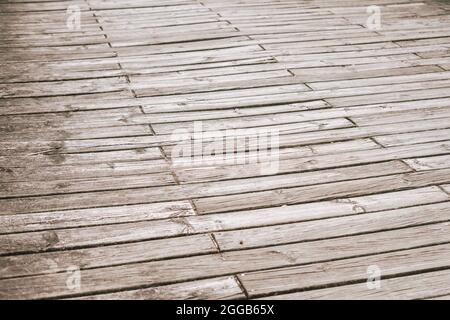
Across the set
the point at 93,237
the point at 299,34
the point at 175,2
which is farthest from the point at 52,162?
the point at 175,2

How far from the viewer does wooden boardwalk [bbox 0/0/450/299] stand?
213 centimetres

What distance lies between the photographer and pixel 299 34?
4871 millimetres

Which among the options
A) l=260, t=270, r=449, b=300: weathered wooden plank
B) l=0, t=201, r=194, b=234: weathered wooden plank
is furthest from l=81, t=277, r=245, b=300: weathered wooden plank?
l=0, t=201, r=194, b=234: weathered wooden plank

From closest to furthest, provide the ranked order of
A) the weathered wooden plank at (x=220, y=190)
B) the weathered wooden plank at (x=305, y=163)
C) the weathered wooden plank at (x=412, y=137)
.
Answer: the weathered wooden plank at (x=220, y=190) → the weathered wooden plank at (x=305, y=163) → the weathered wooden plank at (x=412, y=137)

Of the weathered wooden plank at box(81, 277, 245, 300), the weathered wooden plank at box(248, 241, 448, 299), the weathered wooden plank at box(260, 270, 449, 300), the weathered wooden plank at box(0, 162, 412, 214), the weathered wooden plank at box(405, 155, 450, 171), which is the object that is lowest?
the weathered wooden plank at box(260, 270, 449, 300)

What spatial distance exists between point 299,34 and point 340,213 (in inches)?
107

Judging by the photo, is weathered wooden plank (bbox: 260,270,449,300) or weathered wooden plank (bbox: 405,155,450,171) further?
weathered wooden plank (bbox: 405,155,450,171)

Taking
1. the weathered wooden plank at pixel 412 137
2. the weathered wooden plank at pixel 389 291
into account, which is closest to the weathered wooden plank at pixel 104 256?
the weathered wooden plank at pixel 389 291

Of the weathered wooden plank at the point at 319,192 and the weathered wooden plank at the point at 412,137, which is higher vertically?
the weathered wooden plank at the point at 412,137

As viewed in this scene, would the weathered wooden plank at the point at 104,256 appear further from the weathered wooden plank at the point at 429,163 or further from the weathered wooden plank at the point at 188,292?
the weathered wooden plank at the point at 429,163

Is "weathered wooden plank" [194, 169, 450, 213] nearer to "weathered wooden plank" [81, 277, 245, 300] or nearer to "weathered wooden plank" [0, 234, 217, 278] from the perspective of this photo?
"weathered wooden plank" [0, 234, 217, 278]

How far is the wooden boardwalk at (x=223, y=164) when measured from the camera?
6.99ft

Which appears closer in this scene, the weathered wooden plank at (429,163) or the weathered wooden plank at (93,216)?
the weathered wooden plank at (93,216)
